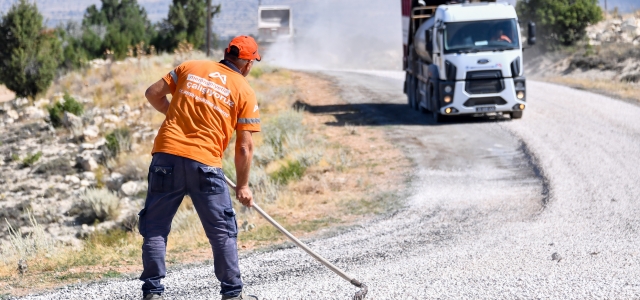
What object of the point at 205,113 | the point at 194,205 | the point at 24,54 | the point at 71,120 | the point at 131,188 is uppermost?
the point at 205,113

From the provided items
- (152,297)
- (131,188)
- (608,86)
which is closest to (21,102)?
(131,188)

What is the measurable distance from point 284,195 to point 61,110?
1416 cm

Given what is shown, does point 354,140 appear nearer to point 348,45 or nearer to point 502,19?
point 502,19

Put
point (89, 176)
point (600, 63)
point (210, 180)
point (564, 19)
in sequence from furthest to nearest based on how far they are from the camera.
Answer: point (564, 19) < point (600, 63) < point (89, 176) < point (210, 180)

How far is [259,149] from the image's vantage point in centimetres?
1513

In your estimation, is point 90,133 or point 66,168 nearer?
point 66,168

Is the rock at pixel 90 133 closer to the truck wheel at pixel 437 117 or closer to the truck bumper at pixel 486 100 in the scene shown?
the truck wheel at pixel 437 117

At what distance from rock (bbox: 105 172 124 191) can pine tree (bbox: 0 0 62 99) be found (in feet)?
43.1

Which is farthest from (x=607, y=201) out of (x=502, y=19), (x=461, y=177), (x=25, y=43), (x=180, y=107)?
(x=25, y=43)

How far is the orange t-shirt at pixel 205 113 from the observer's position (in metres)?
5.10

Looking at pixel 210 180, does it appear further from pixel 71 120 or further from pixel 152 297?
pixel 71 120

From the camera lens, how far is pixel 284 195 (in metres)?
11.1

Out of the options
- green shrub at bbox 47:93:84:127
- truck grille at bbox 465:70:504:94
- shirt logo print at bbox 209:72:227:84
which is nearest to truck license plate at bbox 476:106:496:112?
truck grille at bbox 465:70:504:94

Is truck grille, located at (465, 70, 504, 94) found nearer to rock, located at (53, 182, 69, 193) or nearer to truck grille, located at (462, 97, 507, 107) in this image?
truck grille, located at (462, 97, 507, 107)
